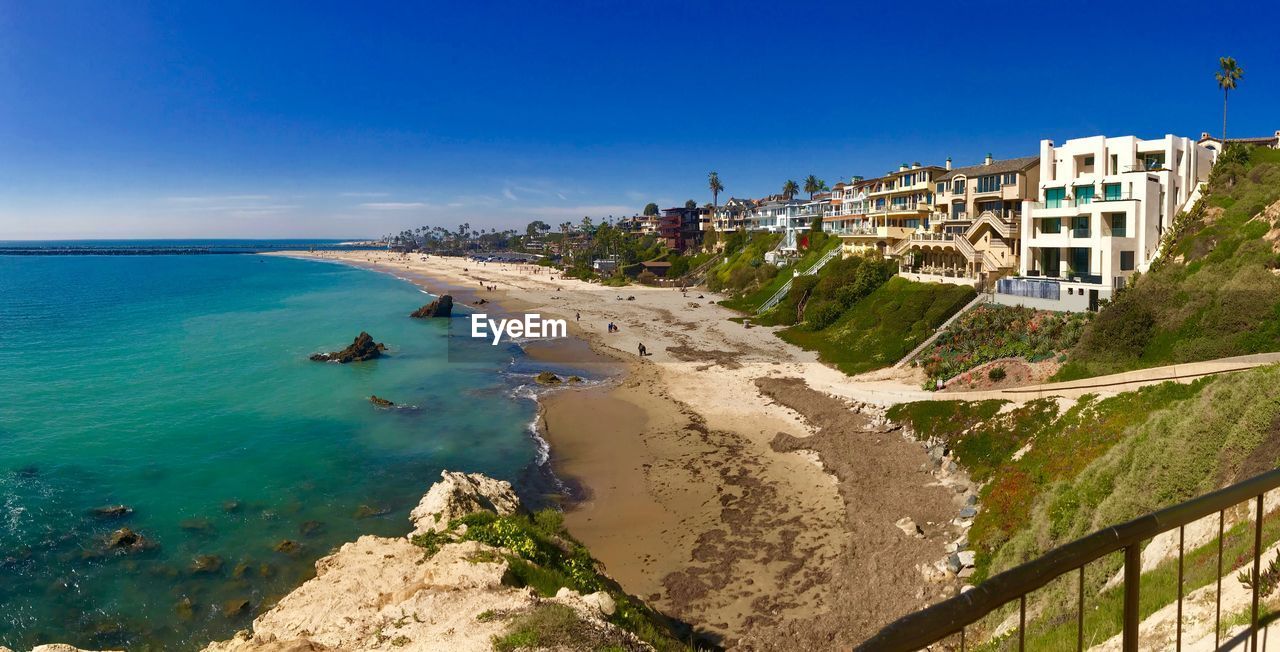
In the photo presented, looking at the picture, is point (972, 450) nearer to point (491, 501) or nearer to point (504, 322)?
point (491, 501)

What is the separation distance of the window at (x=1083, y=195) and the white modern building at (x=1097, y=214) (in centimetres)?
7

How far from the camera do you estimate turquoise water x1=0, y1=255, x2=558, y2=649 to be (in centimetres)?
2031

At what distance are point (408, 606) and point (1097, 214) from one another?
144 ft

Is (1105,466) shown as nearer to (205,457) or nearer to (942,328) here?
(942,328)

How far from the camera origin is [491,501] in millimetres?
23016

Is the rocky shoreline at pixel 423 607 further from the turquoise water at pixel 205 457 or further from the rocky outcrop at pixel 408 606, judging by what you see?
the turquoise water at pixel 205 457

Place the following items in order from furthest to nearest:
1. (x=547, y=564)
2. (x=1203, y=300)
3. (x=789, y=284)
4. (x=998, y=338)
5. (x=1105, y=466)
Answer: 1. (x=789, y=284)
2. (x=998, y=338)
3. (x=1203, y=300)
4. (x=1105, y=466)
5. (x=547, y=564)

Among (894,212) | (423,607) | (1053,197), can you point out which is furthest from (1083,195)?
(423,607)

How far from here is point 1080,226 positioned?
139 feet

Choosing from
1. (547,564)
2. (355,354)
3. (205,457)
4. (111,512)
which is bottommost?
(111,512)

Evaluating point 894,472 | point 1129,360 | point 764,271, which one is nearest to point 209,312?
point 764,271

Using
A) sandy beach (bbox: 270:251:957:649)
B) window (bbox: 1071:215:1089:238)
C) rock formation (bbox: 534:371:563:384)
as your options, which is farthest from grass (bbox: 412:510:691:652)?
window (bbox: 1071:215:1089:238)

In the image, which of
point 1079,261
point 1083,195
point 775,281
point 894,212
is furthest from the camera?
point 775,281

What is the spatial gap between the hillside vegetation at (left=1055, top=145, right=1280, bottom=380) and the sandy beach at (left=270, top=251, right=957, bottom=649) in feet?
31.5
